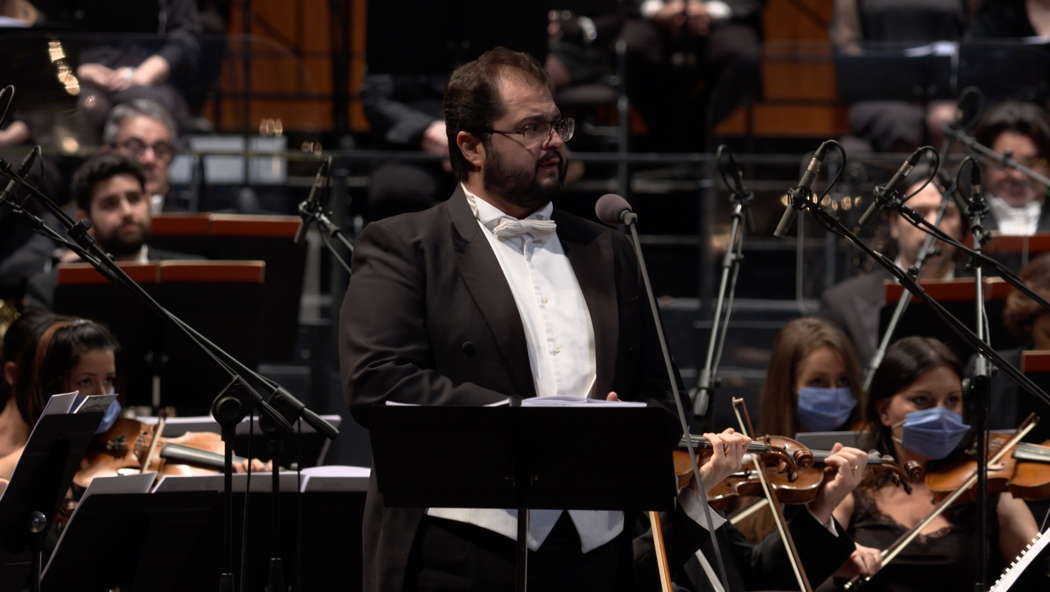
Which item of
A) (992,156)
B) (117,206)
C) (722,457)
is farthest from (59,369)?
(992,156)

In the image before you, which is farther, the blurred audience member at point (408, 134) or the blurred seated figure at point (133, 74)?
the blurred seated figure at point (133, 74)

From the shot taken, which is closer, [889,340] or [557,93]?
[889,340]

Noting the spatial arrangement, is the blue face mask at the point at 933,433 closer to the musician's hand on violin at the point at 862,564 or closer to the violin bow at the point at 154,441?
the musician's hand on violin at the point at 862,564

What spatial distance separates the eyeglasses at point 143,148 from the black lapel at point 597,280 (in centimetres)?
315

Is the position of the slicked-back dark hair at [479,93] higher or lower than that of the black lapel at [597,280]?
higher

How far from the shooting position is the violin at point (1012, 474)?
394 centimetres

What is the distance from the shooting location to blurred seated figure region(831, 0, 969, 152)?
6.20m

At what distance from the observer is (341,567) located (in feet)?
12.3

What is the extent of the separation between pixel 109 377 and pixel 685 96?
12.7ft

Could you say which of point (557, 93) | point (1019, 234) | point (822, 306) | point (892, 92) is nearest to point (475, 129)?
point (822, 306)

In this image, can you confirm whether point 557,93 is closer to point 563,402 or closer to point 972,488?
point 972,488

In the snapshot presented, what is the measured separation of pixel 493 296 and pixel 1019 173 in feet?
10.8

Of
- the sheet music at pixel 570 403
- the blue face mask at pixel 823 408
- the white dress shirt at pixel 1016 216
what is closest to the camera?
the sheet music at pixel 570 403

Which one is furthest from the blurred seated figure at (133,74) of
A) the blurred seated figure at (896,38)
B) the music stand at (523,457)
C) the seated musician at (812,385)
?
the music stand at (523,457)
